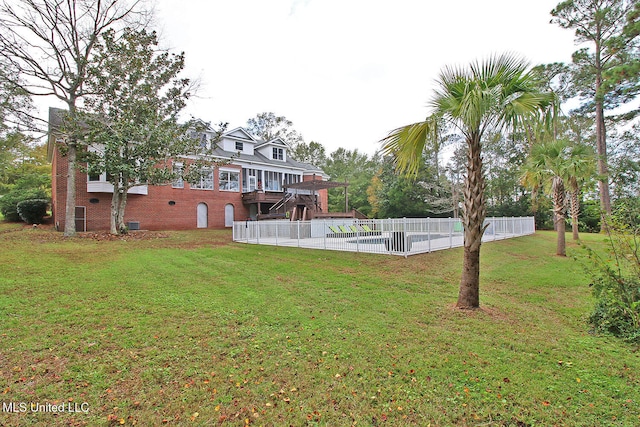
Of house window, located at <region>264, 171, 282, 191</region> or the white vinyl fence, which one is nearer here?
the white vinyl fence

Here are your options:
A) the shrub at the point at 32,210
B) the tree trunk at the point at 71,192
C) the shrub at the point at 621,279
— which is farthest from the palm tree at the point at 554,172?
the shrub at the point at 32,210

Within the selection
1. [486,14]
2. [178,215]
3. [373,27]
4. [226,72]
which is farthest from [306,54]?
[178,215]

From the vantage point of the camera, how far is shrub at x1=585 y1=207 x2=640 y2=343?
4.05 m

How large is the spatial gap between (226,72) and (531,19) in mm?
14162

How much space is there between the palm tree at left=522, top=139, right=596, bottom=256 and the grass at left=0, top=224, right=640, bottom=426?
792 cm

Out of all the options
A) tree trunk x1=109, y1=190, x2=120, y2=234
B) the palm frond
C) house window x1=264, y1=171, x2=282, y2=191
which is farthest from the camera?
house window x1=264, y1=171, x2=282, y2=191

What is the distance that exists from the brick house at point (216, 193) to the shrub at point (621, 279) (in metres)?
17.4

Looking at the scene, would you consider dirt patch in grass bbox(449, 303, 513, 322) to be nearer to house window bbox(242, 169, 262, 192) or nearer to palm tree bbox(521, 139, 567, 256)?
palm tree bbox(521, 139, 567, 256)

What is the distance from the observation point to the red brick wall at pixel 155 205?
59.4 ft

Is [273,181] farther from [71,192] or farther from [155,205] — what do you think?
[71,192]

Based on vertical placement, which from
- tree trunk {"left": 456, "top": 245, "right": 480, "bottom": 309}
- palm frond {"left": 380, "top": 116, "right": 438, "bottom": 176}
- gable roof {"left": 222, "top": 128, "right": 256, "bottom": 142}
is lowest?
tree trunk {"left": 456, "top": 245, "right": 480, "bottom": 309}

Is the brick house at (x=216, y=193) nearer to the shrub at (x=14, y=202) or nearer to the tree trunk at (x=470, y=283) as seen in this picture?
the shrub at (x=14, y=202)

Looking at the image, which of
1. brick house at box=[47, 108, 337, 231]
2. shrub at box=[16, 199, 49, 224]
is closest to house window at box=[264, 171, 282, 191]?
brick house at box=[47, 108, 337, 231]

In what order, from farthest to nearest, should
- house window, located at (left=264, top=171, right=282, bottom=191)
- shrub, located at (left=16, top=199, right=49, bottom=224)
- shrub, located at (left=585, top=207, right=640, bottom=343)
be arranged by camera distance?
house window, located at (left=264, top=171, right=282, bottom=191), shrub, located at (left=16, top=199, right=49, bottom=224), shrub, located at (left=585, top=207, right=640, bottom=343)
